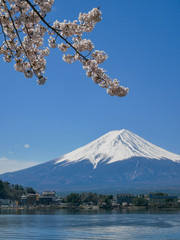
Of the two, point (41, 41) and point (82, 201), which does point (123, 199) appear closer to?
point (82, 201)

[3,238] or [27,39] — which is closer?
[27,39]

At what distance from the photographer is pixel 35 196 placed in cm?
9544

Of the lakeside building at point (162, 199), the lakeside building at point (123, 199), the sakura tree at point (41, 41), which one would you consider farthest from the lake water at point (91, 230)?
the lakeside building at point (123, 199)

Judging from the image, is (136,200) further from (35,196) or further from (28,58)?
(28,58)

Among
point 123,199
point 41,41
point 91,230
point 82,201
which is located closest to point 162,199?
point 123,199

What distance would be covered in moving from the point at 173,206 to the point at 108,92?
87.9 m

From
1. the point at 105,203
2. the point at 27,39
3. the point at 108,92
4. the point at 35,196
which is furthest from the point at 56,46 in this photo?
the point at 35,196

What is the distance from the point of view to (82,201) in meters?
89.9

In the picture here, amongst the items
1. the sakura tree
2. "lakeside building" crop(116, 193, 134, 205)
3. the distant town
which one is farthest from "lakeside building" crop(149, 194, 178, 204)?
the sakura tree

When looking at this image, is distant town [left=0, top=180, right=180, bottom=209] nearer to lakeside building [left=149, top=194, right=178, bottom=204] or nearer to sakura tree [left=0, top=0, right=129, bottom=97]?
lakeside building [left=149, top=194, right=178, bottom=204]

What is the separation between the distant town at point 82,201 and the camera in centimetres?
8731

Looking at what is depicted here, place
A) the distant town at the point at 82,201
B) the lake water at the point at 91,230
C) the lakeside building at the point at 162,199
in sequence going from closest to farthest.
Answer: the lake water at the point at 91,230 → the distant town at the point at 82,201 → the lakeside building at the point at 162,199

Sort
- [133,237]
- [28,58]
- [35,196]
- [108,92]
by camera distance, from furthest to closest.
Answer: [35,196] → [133,237] → [108,92] → [28,58]

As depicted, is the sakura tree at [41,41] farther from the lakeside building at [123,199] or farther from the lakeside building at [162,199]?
the lakeside building at [123,199]
